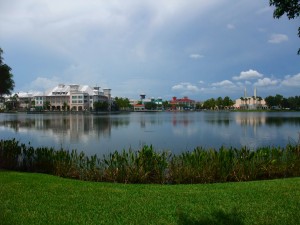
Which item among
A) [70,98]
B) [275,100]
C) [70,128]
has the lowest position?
[70,128]

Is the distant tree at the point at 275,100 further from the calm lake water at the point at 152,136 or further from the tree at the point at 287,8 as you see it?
the tree at the point at 287,8

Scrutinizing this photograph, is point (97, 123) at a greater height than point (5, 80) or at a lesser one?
lesser

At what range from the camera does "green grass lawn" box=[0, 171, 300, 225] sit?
5.53 metres

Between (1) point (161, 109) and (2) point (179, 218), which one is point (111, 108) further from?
(2) point (179, 218)

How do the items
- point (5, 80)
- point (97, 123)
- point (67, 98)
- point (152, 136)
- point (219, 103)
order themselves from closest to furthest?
point (5, 80)
point (152, 136)
point (97, 123)
point (67, 98)
point (219, 103)

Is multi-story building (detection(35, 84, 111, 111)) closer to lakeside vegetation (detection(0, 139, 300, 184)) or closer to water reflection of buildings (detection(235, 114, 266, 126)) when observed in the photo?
water reflection of buildings (detection(235, 114, 266, 126))

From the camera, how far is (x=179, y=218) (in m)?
5.59

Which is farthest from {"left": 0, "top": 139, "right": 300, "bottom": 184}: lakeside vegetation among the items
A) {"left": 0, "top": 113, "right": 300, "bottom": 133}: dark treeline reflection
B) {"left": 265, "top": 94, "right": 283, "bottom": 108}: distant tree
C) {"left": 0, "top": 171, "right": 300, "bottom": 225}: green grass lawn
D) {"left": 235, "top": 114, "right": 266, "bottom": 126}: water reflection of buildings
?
{"left": 265, "top": 94, "right": 283, "bottom": 108}: distant tree

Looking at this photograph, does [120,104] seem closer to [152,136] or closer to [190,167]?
[152,136]

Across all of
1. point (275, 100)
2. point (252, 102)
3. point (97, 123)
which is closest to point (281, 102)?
point (275, 100)

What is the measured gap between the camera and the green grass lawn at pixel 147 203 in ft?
18.1

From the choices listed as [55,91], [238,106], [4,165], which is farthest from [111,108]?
[4,165]

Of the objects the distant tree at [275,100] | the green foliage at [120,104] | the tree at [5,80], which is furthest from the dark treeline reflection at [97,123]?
the green foliage at [120,104]

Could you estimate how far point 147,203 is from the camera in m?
6.46
